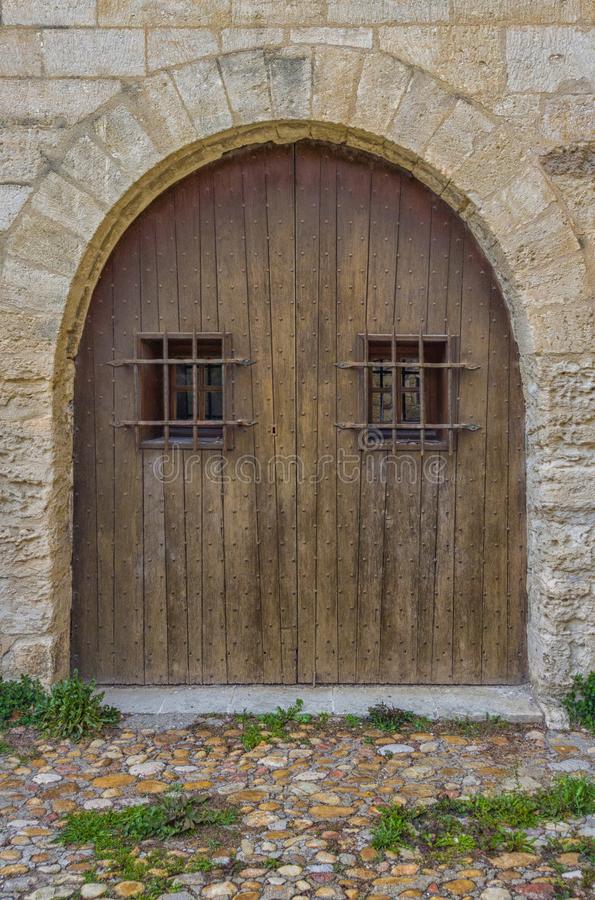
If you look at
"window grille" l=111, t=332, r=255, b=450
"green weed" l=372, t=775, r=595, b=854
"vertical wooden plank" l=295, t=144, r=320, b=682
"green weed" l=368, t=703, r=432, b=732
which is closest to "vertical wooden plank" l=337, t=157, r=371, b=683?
"vertical wooden plank" l=295, t=144, r=320, b=682

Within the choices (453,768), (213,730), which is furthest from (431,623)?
(213,730)

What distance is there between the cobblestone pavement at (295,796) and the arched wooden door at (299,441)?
18.6 inches

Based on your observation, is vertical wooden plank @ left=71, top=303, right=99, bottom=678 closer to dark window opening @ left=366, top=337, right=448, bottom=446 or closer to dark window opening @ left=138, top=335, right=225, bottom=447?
dark window opening @ left=138, top=335, right=225, bottom=447

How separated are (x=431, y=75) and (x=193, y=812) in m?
3.17

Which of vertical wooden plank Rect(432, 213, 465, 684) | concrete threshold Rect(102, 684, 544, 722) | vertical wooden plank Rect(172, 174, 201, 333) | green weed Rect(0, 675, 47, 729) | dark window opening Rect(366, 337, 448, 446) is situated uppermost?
vertical wooden plank Rect(172, 174, 201, 333)

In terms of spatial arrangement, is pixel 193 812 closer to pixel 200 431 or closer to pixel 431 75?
pixel 200 431

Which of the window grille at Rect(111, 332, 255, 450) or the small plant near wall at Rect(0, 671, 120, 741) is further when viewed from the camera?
the window grille at Rect(111, 332, 255, 450)

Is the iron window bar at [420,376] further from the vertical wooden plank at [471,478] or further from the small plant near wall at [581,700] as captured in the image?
the small plant near wall at [581,700]

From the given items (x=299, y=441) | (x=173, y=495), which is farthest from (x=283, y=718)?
(x=299, y=441)

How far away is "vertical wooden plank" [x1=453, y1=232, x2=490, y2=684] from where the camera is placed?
3.67 m

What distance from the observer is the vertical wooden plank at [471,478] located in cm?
367

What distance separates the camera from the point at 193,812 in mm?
2688

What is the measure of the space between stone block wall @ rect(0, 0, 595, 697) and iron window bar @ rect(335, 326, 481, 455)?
397 millimetres

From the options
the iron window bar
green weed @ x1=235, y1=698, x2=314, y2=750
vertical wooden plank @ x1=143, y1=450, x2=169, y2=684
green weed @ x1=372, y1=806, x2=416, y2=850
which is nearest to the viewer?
green weed @ x1=372, y1=806, x2=416, y2=850
